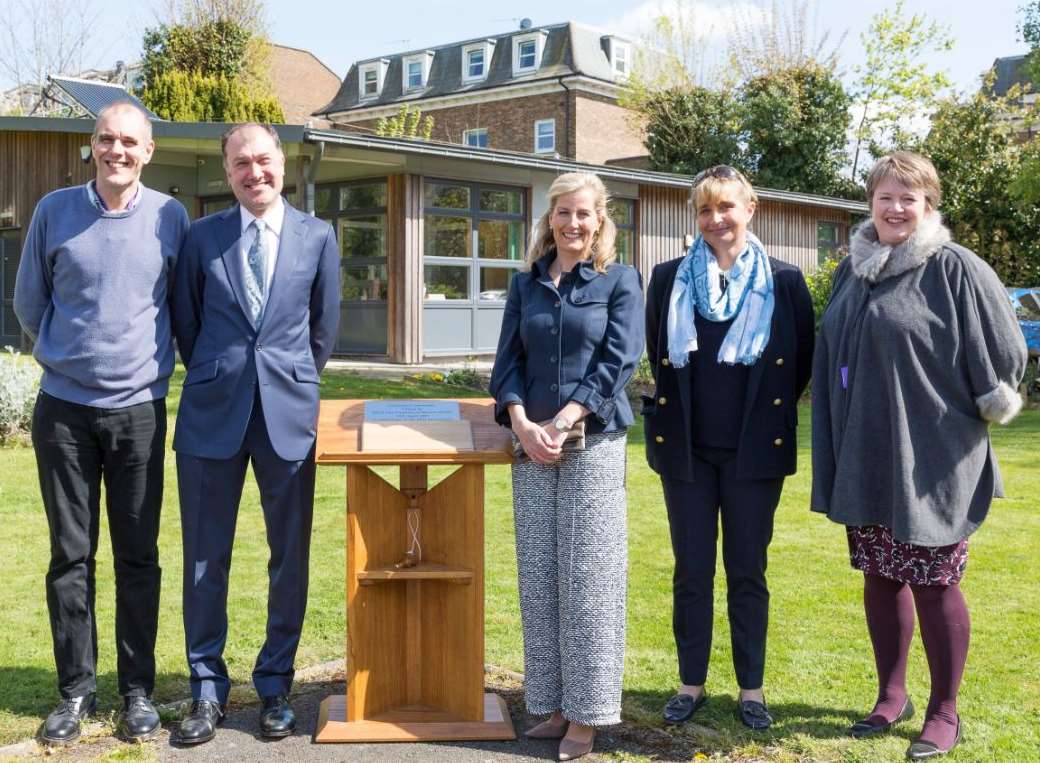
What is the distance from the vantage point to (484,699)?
4.36m

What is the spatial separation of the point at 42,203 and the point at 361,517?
5.42 ft

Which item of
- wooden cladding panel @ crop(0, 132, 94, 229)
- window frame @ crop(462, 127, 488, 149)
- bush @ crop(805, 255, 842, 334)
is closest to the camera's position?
bush @ crop(805, 255, 842, 334)

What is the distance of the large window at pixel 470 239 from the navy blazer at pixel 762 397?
14514 mm

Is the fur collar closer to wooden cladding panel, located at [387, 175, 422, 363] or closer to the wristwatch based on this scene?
the wristwatch

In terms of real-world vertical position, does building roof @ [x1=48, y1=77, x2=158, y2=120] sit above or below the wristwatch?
above

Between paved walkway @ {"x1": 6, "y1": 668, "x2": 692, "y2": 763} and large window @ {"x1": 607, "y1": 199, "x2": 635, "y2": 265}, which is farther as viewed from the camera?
large window @ {"x1": 607, "y1": 199, "x2": 635, "y2": 265}

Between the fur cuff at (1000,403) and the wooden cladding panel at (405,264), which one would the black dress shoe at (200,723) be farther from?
the wooden cladding panel at (405,264)

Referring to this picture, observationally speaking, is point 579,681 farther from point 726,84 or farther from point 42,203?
point 726,84

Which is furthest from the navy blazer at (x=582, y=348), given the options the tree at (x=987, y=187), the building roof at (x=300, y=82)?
the building roof at (x=300, y=82)

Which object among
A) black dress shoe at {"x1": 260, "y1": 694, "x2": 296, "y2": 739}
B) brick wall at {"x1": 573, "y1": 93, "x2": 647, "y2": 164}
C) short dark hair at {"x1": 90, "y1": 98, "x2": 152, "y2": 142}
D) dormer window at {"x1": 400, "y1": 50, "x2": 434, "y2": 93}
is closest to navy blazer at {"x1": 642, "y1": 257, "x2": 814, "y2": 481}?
black dress shoe at {"x1": 260, "y1": 694, "x2": 296, "y2": 739}

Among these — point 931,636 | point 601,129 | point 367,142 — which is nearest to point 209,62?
point 601,129

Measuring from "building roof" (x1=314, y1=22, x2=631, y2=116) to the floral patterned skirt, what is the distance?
122ft

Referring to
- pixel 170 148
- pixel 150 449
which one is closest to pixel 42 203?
pixel 150 449

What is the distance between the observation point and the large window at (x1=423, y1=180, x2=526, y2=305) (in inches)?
736
